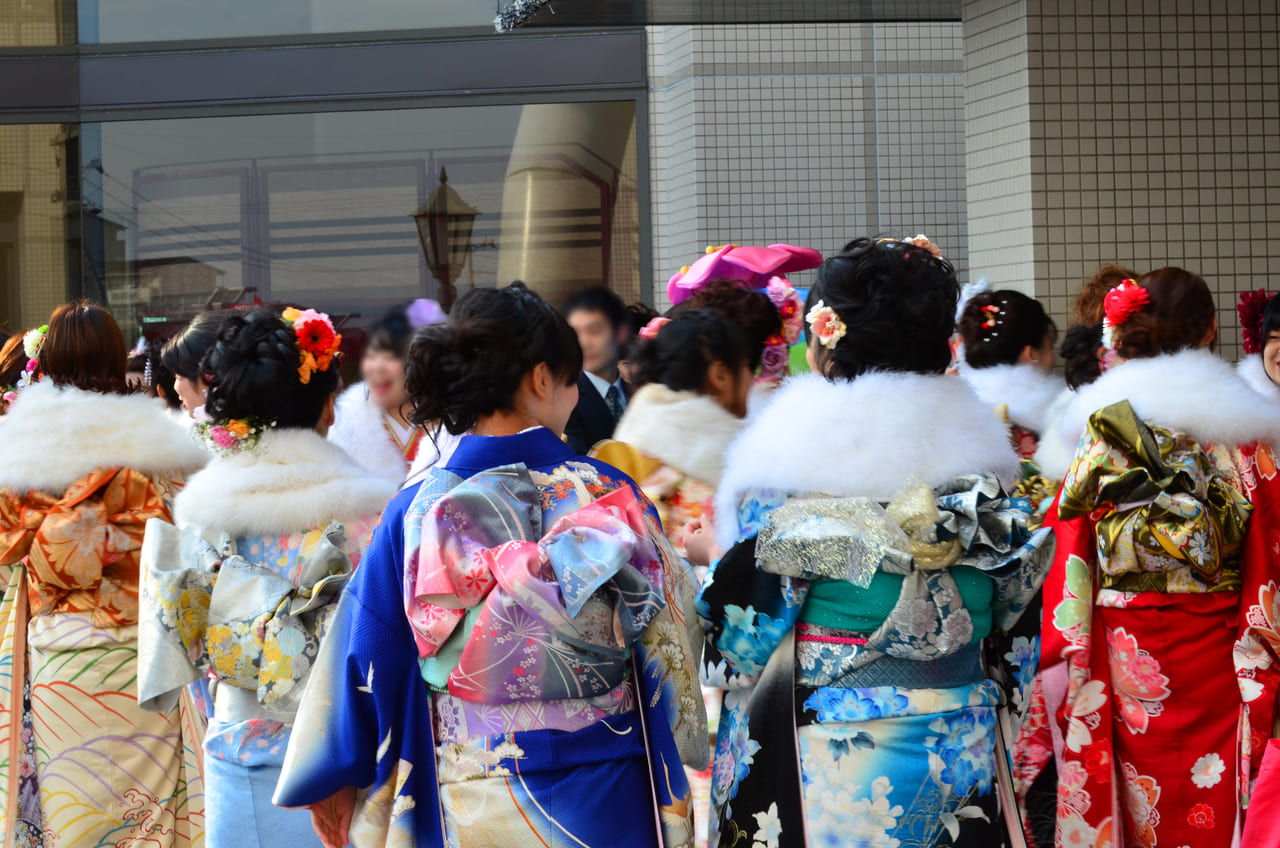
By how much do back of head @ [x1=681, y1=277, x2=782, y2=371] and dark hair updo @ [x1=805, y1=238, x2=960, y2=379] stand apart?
3.64 feet

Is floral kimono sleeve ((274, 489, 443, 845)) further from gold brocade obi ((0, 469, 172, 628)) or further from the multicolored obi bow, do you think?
gold brocade obi ((0, 469, 172, 628))

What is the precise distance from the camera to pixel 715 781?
2.51m

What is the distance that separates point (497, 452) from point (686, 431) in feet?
3.90

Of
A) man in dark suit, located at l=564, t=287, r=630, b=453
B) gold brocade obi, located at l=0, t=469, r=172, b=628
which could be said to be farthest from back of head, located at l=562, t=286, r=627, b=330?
gold brocade obi, located at l=0, t=469, r=172, b=628

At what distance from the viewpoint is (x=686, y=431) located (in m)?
3.27

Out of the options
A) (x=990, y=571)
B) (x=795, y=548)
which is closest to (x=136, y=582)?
(x=795, y=548)

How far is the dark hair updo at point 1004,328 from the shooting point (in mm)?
4445

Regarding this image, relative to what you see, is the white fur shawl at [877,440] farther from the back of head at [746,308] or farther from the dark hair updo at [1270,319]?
the dark hair updo at [1270,319]

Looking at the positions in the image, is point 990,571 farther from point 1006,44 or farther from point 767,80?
point 767,80

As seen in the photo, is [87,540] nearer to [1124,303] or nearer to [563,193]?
[1124,303]

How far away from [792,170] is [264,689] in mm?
5054

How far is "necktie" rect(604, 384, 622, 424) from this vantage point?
14.4 ft

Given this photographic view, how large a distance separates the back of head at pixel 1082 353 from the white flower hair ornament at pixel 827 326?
2162 millimetres

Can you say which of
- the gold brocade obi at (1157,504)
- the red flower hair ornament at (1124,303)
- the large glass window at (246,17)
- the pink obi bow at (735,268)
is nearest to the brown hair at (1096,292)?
the red flower hair ornament at (1124,303)
